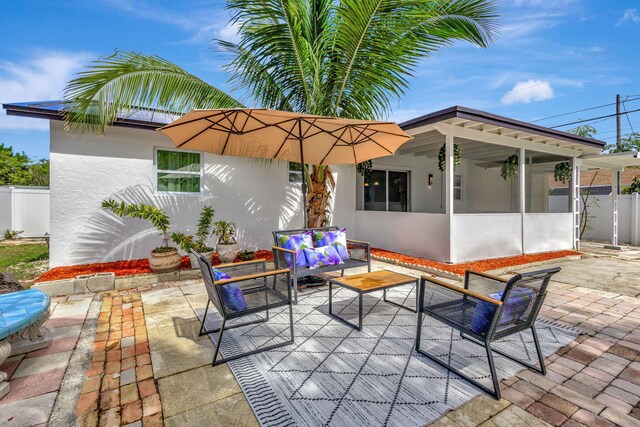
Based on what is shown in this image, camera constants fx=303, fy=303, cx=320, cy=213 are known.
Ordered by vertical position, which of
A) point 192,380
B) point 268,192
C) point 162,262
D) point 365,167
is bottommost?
point 192,380

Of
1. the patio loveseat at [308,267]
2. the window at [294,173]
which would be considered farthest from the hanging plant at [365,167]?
the patio loveseat at [308,267]

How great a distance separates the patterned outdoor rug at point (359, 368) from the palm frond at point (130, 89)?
3.56 m

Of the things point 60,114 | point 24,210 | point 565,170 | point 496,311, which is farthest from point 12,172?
point 565,170

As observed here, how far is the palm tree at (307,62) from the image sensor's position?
4.54 meters

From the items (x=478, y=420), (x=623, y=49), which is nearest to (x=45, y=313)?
(x=478, y=420)

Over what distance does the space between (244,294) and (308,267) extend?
1560 mm

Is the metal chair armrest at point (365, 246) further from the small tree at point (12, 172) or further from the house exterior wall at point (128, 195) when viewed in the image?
the small tree at point (12, 172)

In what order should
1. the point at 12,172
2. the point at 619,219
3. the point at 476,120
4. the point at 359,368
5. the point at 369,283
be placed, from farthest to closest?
the point at 12,172
the point at 619,219
the point at 476,120
the point at 369,283
the point at 359,368

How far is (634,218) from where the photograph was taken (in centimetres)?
1019

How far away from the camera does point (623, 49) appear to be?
52.2 ft

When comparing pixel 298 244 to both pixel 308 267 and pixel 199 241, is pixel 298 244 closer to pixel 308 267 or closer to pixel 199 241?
pixel 308 267

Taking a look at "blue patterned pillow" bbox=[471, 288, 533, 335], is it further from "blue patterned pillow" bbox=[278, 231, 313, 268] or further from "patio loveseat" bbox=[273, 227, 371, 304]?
"blue patterned pillow" bbox=[278, 231, 313, 268]

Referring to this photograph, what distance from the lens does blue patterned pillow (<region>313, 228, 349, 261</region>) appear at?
16.0 ft

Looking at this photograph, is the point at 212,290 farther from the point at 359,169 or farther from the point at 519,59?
the point at 519,59
